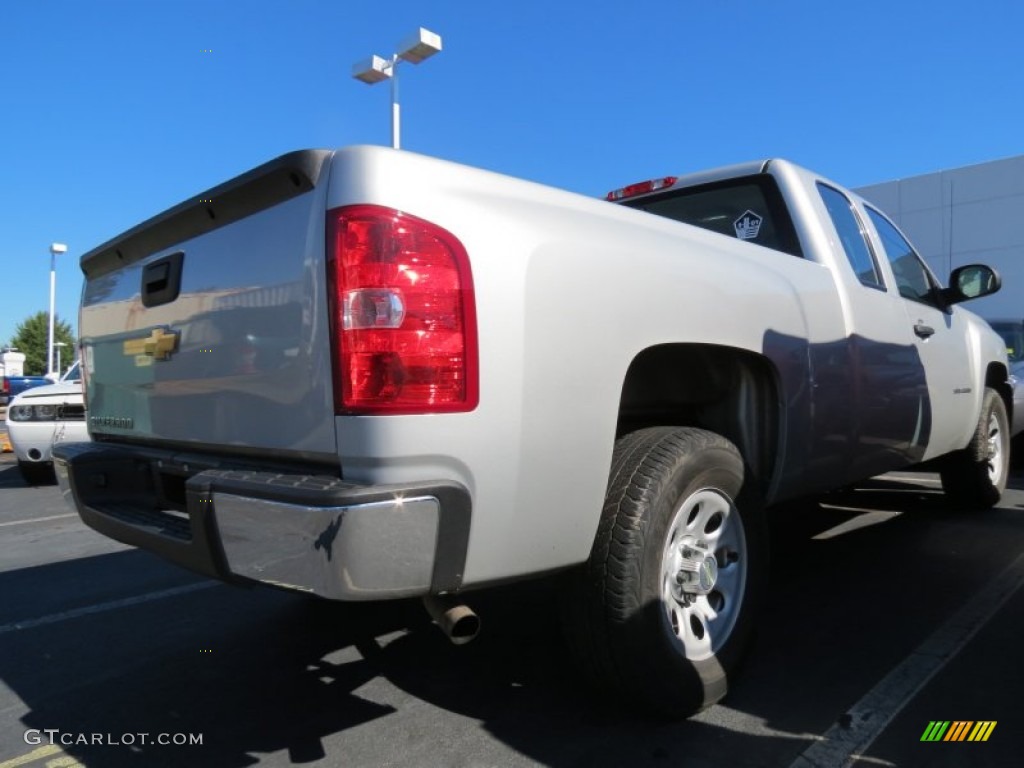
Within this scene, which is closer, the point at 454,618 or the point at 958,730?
the point at 454,618

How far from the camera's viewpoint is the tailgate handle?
2.45 metres

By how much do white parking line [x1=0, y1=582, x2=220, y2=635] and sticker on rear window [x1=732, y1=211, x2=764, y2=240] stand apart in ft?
11.2

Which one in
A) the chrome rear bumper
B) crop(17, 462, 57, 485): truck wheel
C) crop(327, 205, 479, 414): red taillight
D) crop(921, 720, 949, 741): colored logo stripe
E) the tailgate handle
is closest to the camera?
the chrome rear bumper

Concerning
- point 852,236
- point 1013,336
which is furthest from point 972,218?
point 852,236

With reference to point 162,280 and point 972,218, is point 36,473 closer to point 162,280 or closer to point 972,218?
point 162,280

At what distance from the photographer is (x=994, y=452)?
18.4 feet

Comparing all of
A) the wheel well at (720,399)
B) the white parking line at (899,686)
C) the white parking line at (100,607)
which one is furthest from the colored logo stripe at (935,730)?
the white parking line at (100,607)

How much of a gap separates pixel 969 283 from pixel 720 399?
8.17 feet

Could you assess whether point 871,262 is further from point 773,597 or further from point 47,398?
point 47,398

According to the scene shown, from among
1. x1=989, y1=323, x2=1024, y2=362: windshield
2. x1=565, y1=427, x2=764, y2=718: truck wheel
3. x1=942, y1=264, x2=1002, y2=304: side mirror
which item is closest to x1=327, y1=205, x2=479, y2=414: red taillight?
x1=565, y1=427, x2=764, y2=718: truck wheel

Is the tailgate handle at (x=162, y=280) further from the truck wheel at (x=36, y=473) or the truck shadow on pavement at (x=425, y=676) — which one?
the truck wheel at (x=36, y=473)

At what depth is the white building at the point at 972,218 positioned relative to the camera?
2180 cm

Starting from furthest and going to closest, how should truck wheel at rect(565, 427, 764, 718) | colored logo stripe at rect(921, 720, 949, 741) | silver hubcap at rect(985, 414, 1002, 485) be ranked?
silver hubcap at rect(985, 414, 1002, 485), colored logo stripe at rect(921, 720, 949, 741), truck wheel at rect(565, 427, 764, 718)

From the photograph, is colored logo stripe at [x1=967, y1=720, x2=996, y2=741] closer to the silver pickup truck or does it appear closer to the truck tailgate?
the silver pickup truck
